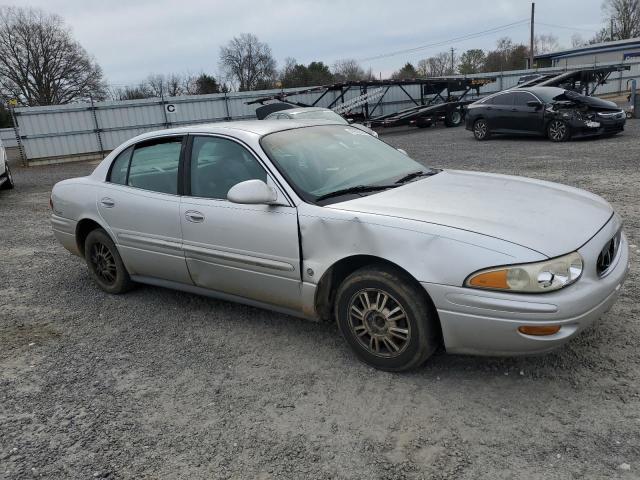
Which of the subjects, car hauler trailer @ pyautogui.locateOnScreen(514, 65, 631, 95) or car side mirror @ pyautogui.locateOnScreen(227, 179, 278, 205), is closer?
car side mirror @ pyautogui.locateOnScreen(227, 179, 278, 205)

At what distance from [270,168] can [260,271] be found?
27.6 inches

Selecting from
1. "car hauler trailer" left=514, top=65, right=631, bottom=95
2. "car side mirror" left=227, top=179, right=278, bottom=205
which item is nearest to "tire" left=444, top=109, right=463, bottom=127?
"car hauler trailer" left=514, top=65, right=631, bottom=95

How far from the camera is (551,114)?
1373cm

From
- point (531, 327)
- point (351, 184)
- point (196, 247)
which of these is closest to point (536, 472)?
point (531, 327)

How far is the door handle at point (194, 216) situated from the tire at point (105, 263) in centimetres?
111

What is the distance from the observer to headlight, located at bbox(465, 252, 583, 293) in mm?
2613

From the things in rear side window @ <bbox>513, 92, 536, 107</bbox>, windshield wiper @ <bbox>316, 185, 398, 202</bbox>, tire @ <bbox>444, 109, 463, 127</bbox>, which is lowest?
tire @ <bbox>444, 109, 463, 127</bbox>

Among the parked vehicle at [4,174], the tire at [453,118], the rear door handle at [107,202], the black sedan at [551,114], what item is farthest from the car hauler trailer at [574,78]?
the rear door handle at [107,202]

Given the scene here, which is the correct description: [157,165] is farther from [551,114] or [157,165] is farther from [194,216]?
[551,114]

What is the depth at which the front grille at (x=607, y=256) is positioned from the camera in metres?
2.91

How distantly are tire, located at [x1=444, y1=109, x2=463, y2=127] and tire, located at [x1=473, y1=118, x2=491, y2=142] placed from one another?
6.97 metres

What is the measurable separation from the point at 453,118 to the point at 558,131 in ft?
32.4

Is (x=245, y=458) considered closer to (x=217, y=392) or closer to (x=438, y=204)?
(x=217, y=392)

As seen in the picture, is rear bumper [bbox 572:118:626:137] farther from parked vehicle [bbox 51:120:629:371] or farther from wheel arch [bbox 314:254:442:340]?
wheel arch [bbox 314:254:442:340]
